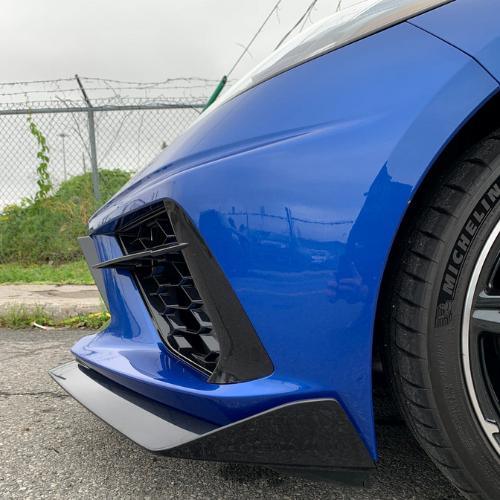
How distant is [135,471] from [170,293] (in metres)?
0.48

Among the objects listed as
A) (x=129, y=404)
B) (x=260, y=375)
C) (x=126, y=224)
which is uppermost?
(x=126, y=224)

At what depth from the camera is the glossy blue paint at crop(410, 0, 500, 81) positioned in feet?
2.40

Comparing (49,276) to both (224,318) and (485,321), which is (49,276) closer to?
(224,318)

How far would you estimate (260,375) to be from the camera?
2.70 ft

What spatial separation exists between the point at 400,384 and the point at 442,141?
45 centimetres

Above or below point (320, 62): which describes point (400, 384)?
below

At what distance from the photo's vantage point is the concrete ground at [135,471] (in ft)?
3.29

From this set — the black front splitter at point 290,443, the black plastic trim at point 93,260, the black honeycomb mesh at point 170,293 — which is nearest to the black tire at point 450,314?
the black front splitter at point 290,443

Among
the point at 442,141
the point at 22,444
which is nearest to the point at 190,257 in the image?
the point at 442,141

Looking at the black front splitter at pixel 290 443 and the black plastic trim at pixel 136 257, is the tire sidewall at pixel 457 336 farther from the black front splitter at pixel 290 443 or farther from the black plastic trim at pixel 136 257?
the black plastic trim at pixel 136 257

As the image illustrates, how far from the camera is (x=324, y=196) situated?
0.76 meters

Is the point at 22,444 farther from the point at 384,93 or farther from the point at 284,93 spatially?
the point at 384,93

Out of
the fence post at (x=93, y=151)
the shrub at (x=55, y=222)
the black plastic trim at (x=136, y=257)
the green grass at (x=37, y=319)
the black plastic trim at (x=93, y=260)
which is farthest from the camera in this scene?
the shrub at (x=55, y=222)

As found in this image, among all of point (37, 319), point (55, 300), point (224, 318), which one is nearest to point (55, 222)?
point (55, 300)
